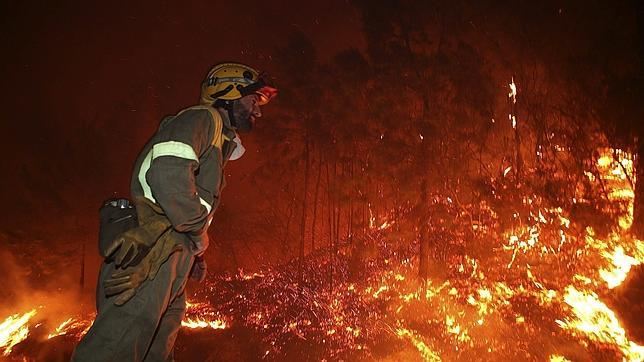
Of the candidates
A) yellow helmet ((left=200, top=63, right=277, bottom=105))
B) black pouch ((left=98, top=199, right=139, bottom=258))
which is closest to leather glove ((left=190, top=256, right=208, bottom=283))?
black pouch ((left=98, top=199, right=139, bottom=258))

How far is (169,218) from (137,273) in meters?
0.32

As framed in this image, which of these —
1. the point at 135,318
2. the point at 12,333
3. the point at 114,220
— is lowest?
the point at 12,333

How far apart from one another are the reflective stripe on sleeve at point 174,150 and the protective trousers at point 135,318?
498mm

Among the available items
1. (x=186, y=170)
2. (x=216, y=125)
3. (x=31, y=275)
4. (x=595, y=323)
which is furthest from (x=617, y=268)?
(x=31, y=275)

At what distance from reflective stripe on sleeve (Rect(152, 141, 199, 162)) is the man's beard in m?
0.75

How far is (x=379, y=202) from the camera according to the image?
12.6m

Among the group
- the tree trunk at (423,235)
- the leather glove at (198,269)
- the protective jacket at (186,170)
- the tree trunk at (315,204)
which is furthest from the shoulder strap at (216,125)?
the tree trunk at (315,204)

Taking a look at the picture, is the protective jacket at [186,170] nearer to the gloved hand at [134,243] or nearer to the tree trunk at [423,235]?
the gloved hand at [134,243]

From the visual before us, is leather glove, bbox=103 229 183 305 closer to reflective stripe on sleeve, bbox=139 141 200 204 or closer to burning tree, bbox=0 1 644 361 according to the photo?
reflective stripe on sleeve, bbox=139 141 200 204

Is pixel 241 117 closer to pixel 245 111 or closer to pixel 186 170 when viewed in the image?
pixel 245 111

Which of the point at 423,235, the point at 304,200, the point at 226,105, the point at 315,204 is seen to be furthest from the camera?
the point at 304,200

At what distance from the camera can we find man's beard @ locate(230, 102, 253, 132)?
108 inches

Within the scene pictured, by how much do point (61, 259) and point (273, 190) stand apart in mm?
10773

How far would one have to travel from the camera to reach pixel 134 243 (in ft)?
6.20
